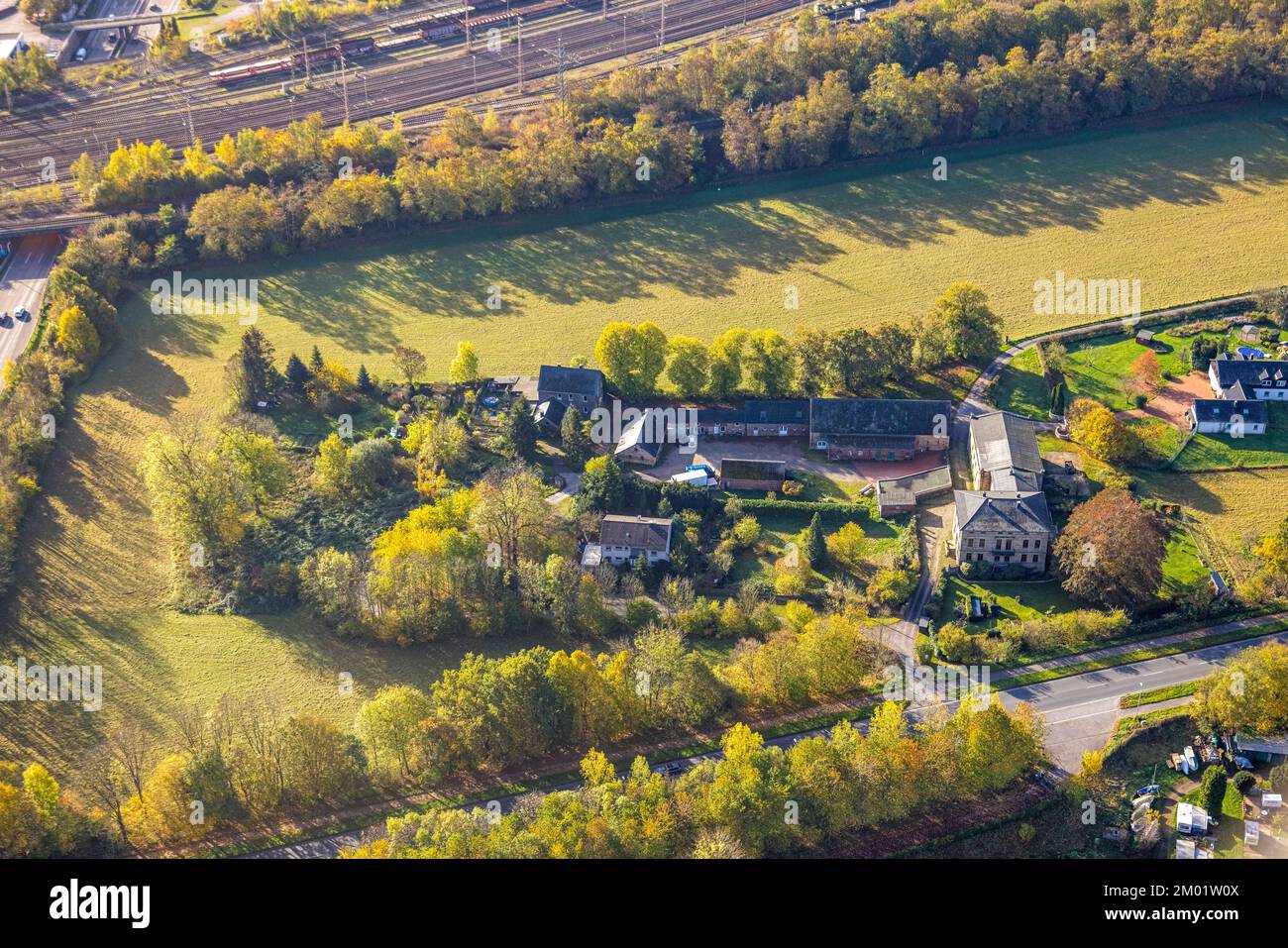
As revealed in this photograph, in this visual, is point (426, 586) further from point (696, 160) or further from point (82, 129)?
point (82, 129)

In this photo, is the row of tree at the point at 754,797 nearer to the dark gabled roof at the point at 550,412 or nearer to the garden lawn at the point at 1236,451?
the garden lawn at the point at 1236,451

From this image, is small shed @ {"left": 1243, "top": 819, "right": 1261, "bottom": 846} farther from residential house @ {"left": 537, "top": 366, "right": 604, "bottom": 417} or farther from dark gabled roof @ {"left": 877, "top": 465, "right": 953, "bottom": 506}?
residential house @ {"left": 537, "top": 366, "right": 604, "bottom": 417}

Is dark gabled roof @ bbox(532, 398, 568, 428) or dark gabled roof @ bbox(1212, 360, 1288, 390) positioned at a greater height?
dark gabled roof @ bbox(1212, 360, 1288, 390)

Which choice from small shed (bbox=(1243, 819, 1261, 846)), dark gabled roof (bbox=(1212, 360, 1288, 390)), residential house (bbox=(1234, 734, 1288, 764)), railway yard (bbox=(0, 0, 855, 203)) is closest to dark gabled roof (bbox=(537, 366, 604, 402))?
dark gabled roof (bbox=(1212, 360, 1288, 390))

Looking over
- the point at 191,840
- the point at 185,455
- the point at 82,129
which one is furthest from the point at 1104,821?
the point at 82,129

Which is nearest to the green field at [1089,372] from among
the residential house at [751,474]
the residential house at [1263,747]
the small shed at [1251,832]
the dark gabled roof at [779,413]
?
the dark gabled roof at [779,413]

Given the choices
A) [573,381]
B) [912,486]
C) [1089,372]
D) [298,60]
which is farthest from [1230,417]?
[298,60]

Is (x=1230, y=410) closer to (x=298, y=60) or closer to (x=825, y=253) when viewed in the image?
(x=825, y=253)
